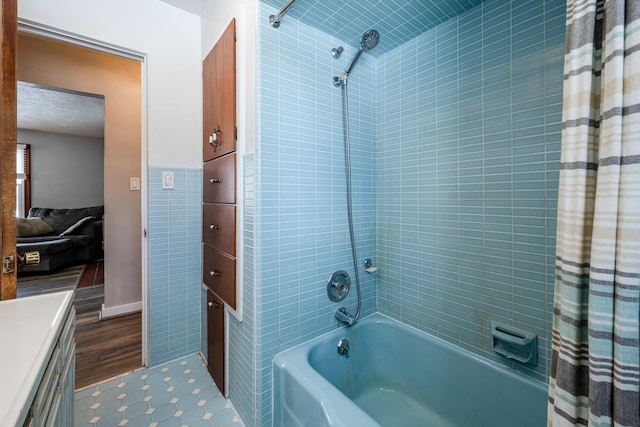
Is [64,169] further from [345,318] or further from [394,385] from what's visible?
[394,385]

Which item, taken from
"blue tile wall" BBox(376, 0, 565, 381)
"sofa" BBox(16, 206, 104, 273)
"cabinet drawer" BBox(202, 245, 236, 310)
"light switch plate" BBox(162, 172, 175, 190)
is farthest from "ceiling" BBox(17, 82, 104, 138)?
"blue tile wall" BBox(376, 0, 565, 381)

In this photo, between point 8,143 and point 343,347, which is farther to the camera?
point 343,347

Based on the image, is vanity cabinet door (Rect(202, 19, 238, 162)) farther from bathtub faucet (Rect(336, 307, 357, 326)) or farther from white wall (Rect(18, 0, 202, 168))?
bathtub faucet (Rect(336, 307, 357, 326))

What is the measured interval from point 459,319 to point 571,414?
0.82 meters

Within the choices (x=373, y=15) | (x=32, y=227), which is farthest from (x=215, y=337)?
(x=32, y=227)

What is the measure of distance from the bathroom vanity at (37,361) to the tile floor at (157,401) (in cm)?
51

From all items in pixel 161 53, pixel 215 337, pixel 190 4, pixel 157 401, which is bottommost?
pixel 157 401

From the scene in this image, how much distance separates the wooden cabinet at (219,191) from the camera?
140cm

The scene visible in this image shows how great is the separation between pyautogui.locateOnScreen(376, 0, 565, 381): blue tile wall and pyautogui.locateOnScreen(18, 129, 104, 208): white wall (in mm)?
6445

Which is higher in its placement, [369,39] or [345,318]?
[369,39]

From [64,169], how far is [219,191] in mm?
5907

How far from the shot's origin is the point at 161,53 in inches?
70.2

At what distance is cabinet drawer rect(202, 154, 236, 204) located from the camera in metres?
1.40

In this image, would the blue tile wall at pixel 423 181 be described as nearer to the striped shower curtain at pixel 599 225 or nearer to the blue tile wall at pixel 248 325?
the blue tile wall at pixel 248 325
